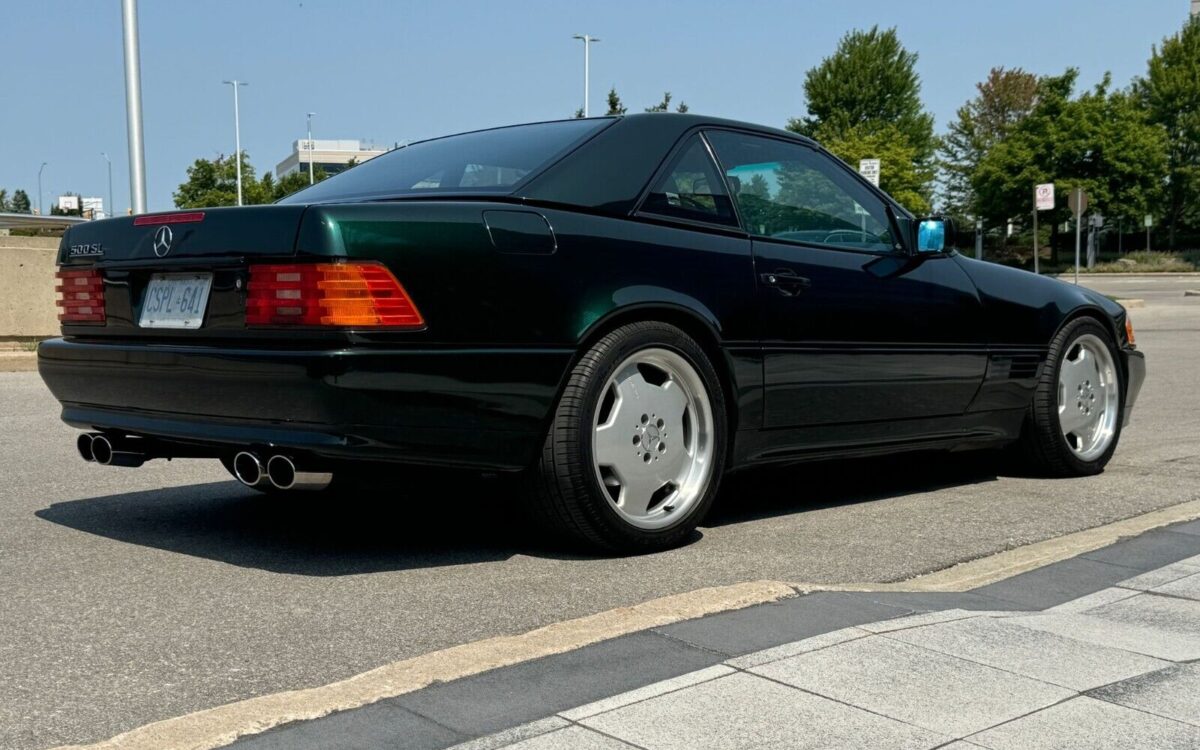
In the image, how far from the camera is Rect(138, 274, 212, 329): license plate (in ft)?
13.1

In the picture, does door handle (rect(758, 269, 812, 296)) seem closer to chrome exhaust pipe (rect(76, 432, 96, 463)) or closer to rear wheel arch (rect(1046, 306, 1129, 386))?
rear wheel arch (rect(1046, 306, 1129, 386))

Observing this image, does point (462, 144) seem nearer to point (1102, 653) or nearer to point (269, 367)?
point (269, 367)

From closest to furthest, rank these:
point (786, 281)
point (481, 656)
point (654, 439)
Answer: point (481, 656)
point (654, 439)
point (786, 281)

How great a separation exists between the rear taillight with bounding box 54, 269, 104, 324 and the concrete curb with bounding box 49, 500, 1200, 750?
2054 millimetres

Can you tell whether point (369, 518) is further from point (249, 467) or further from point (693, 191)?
point (693, 191)

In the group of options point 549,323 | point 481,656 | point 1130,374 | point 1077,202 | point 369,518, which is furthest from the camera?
point 1077,202

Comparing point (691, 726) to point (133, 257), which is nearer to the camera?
point (691, 726)

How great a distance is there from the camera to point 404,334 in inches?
146

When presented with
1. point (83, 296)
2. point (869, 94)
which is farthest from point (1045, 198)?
point (869, 94)

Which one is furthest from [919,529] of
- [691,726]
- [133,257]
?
[133,257]

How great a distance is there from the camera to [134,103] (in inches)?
742

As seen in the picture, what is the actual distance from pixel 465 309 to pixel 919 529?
2.03 metres

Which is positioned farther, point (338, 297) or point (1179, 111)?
point (1179, 111)

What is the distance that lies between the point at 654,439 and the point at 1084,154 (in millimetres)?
63391
